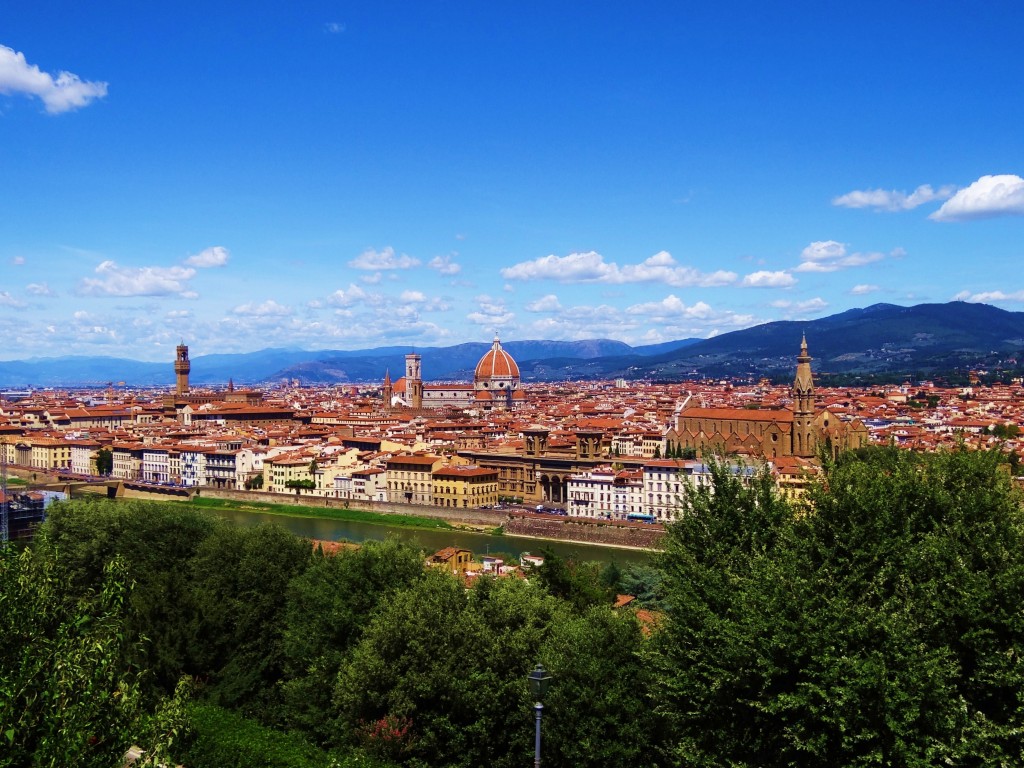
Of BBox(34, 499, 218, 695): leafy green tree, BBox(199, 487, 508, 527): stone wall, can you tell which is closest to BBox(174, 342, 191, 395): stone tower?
BBox(199, 487, 508, 527): stone wall

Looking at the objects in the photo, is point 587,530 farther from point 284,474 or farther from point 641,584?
point 284,474

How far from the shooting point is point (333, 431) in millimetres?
64438

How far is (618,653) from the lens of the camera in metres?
9.15

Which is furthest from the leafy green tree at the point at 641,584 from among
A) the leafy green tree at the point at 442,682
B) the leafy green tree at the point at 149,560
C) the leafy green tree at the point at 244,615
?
the leafy green tree at the point at 442,682

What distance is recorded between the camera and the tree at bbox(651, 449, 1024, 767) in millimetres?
6715

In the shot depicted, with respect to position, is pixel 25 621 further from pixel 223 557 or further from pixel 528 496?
pixel 528 496

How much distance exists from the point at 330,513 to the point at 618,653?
31.0m

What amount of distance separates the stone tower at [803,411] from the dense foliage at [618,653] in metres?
31.4

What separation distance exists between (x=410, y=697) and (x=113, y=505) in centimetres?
1178

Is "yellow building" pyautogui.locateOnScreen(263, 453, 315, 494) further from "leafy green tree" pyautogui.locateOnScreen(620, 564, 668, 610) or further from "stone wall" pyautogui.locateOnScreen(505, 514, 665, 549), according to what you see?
"leafy green tree" pyautogui.locateOnScreen(620, 564, 668, 610)

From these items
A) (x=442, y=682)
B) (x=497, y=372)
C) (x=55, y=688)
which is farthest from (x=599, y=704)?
(x=497, y=372)

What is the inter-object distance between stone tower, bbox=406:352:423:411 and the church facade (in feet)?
139

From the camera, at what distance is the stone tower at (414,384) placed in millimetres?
92125

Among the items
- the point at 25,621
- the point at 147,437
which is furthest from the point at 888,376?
the point at 25,621
